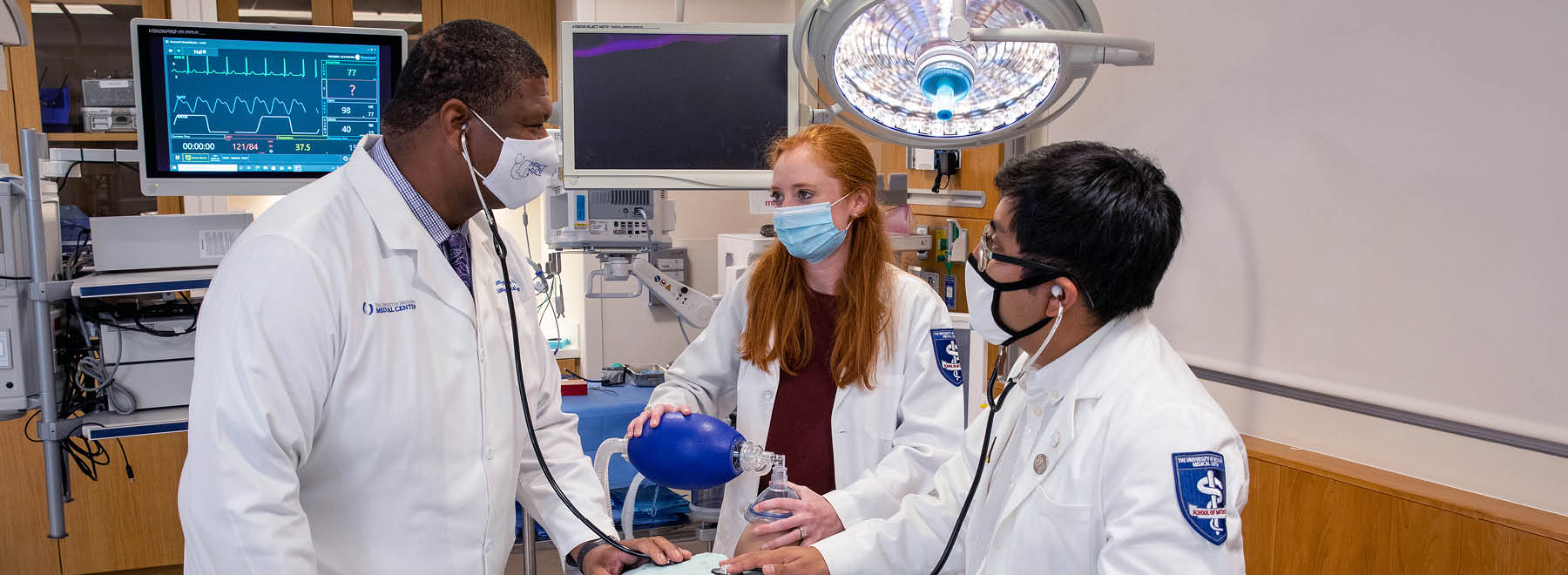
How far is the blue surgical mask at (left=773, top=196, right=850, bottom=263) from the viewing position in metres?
1.69

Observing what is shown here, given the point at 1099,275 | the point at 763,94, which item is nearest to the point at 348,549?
the point at 1099,275

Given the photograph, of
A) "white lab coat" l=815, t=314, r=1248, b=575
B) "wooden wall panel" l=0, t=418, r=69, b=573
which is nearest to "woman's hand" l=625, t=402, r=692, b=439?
"white lab coat" l=815, t=314, r=1248, b=575

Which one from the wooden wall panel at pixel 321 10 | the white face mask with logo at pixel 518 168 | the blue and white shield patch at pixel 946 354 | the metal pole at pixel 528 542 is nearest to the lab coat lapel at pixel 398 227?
the white face mask with logo at pixel 518 168

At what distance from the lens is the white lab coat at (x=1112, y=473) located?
958mm

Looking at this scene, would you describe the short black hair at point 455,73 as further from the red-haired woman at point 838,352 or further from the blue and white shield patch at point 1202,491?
the blue and white shield patch at point 1202,491

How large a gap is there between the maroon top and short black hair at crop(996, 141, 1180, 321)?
69 centimetres

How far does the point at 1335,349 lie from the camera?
189 cm

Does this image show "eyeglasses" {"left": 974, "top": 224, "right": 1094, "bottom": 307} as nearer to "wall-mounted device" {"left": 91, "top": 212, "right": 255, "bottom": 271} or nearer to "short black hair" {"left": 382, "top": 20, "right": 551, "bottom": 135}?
"short black hair" {"left": 382, "top": 20, "right": 551, "bottom": 135}

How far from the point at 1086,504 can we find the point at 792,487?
61 cm

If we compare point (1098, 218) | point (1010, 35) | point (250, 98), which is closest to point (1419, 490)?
point (1098, 218)

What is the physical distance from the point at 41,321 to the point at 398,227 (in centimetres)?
136

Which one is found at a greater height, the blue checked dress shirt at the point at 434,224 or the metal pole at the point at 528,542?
the blue checked dress shirt at the point at 434,224

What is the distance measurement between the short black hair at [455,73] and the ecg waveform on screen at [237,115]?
3.24 feet

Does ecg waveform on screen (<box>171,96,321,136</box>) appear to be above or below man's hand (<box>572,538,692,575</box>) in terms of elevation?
above
